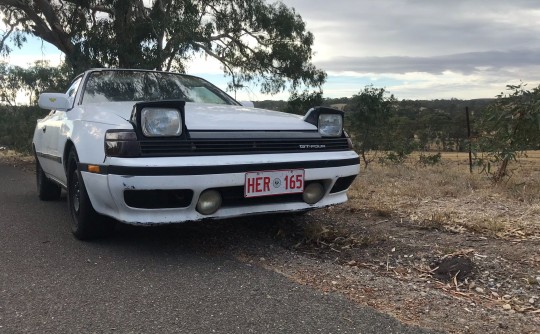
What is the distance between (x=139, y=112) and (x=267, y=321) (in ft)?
5.00

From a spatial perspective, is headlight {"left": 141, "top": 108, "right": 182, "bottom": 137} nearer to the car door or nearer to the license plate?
the license plate

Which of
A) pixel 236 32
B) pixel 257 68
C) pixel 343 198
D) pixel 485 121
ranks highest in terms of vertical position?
pixel 236 32

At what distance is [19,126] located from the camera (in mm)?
18141

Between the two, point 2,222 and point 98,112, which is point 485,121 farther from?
point 2,222

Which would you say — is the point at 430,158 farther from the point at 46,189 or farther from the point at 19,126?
the point at 19,126

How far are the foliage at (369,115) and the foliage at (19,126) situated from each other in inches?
414

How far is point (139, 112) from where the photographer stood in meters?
3.12

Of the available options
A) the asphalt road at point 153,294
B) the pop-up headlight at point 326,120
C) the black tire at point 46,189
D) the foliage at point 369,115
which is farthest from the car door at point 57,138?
the foliage at point 369,115

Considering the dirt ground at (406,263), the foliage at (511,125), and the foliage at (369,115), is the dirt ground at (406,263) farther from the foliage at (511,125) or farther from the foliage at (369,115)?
the foliage at (369,115)

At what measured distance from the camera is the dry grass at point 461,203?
4.01 meters

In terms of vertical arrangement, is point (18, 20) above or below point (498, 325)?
above

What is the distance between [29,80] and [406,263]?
25.3 m

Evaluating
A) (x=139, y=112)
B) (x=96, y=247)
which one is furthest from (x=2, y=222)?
(x=139, y=112)

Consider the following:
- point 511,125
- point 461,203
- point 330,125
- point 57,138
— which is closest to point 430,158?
point 511,125
